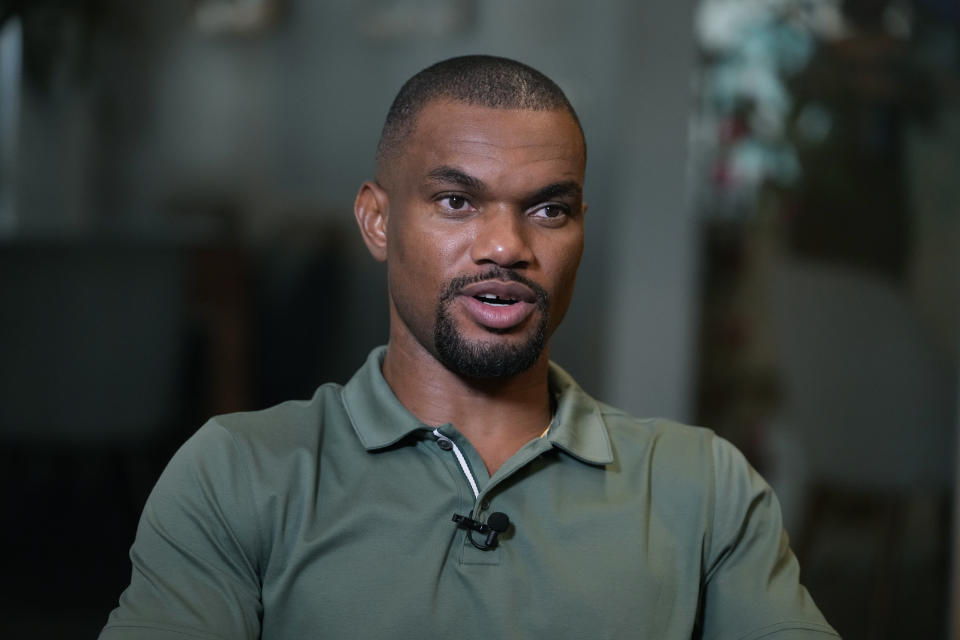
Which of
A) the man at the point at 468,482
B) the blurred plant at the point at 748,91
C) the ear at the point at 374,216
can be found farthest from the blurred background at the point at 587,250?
the man at the point at 468,482

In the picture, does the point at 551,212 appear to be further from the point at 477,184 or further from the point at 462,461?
the point at 462,461

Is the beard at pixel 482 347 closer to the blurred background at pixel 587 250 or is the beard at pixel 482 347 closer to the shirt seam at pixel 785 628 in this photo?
the shirt seam at pixel 785 628

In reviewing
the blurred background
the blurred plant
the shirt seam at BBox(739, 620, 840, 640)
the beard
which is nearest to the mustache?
the beard

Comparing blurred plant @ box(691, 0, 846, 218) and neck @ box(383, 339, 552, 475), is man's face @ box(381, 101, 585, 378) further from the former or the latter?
blurred plant @ box(691, 0, 846, 218)

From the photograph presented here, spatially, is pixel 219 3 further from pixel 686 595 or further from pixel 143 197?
pixel 686 595

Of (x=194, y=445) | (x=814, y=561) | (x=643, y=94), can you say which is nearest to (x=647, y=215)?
(x=643, y=94)

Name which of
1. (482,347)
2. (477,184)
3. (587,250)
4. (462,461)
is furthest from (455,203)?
(587,250)

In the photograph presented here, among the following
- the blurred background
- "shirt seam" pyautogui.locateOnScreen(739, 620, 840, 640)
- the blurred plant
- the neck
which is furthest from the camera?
the blurred plant

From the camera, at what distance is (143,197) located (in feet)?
9.39

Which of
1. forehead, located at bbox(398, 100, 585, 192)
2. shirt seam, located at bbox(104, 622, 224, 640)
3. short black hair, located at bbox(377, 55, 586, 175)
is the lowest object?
shirt seam, located at bbox(104, 622, 224, 640)

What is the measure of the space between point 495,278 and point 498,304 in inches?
1.4

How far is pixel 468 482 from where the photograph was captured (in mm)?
1285

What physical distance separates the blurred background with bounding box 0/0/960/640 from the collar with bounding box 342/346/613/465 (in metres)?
1.48

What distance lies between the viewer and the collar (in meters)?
1.30
